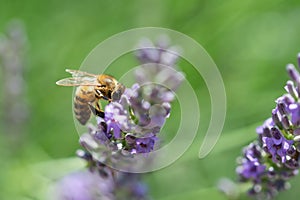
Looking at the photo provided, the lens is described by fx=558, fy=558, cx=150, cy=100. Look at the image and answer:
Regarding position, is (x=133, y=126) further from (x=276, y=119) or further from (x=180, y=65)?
(x=180, y=65)


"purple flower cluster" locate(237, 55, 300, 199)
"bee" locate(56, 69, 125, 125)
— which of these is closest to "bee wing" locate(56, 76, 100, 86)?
"bee" locate(56, 69, 125, 125)

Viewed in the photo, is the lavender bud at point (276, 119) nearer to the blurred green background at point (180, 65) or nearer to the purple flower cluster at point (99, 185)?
the purple flower cluster at point (99, 185)

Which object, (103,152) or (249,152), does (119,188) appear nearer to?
(103,152)

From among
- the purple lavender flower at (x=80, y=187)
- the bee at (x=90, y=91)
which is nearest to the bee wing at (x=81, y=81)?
the bee at (x=90, y=91)

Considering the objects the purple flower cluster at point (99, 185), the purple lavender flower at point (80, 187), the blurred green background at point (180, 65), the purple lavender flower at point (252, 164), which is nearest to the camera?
the purple lavender flower at point (252, 164)

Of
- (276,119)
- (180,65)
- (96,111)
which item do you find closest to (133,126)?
(96,111)

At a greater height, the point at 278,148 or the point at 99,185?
the point at 99,185
